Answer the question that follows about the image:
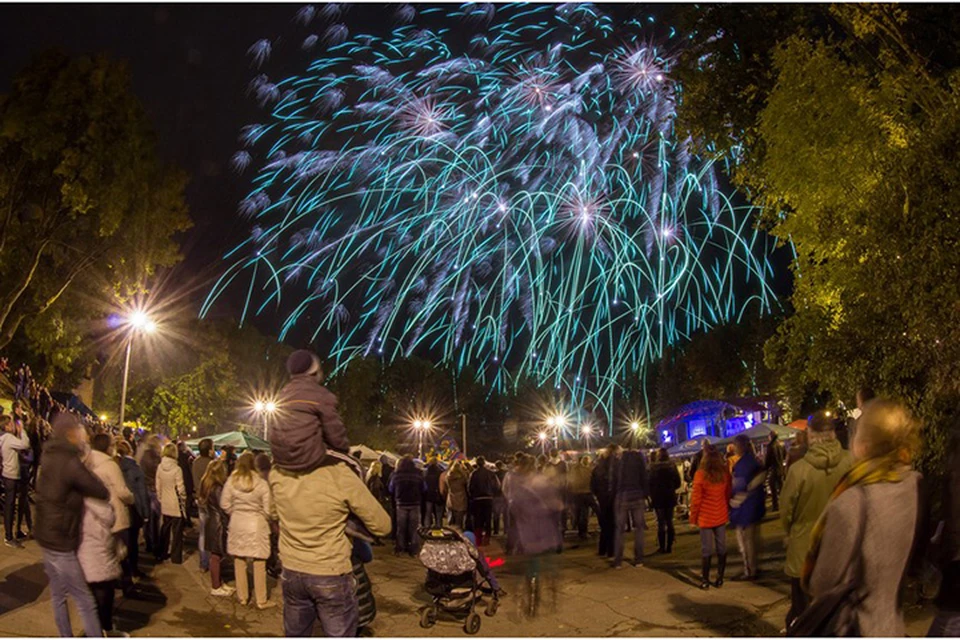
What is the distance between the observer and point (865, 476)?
131 inches

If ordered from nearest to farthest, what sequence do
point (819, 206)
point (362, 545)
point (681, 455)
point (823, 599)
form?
point (823, 599) → point (362, 545) → point (819, 206) → point (681, 455)

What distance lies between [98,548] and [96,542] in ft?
0.17

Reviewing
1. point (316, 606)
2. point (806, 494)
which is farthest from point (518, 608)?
point (316, 606)

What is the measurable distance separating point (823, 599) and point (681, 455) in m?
30.3

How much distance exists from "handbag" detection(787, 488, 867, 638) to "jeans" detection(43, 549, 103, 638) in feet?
16.4

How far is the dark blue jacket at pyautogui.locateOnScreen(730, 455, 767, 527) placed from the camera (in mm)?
9777

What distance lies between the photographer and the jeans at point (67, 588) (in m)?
5.83

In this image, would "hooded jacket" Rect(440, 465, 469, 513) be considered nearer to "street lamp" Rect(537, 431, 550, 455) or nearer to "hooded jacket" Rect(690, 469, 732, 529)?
"hooded jacket" Rect(690, 469, 732, 529)

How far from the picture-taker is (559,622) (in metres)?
8.65

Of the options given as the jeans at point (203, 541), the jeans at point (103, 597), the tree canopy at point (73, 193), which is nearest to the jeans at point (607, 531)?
the jeans at point (203, 541)

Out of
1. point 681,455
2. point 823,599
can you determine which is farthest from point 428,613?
point 681,455

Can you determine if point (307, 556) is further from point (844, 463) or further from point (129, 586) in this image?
point (129, 586)

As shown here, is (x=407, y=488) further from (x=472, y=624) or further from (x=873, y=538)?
(x=873, y=538)

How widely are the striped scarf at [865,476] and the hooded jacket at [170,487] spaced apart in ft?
32.0
